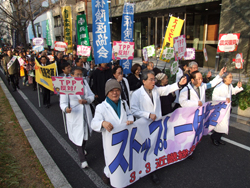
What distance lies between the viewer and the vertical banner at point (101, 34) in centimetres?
551

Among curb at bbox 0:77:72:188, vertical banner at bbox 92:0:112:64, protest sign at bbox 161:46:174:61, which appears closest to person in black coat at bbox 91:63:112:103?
vertical banner at bbox 92:0:112:64

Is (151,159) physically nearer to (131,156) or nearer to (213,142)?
(131,156)

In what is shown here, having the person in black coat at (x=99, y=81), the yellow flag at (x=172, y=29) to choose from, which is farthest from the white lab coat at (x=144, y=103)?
the yellow flag at (x=172, y=29)

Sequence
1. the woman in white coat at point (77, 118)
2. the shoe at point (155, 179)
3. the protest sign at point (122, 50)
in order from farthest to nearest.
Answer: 1. the protest sign at point (122, 50)
2. the woman in white coat at point (77, 118)
3. the shoe at point (155, 179)

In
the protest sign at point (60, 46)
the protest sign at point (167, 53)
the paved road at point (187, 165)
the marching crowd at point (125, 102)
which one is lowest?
Result: the paved road at point (187, 165)

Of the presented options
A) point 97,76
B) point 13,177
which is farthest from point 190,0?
point 13,177

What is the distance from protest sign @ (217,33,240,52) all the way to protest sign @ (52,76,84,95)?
17.8ft

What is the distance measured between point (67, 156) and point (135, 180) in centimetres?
175

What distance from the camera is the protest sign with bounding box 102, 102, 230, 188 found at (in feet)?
8.69

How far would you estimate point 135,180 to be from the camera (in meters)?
2.86

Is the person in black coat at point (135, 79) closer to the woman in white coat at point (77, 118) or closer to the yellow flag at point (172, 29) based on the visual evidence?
the woman in white coat at point (77, 118)

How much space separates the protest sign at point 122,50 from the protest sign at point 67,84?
2778 mm

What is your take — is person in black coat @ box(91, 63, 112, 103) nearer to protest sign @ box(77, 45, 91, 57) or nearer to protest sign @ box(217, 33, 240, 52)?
protest sign @ box(77, 45, 91, 57)

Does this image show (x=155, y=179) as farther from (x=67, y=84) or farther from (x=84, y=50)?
(x=84, y=50)
